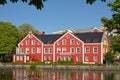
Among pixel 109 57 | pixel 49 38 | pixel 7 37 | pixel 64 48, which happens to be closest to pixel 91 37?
pixel 109 57

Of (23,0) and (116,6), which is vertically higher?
(116,6)

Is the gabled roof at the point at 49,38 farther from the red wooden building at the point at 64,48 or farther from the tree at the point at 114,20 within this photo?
the tree at the point at 114,20

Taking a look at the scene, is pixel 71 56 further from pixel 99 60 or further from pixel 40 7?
pixel 40 7

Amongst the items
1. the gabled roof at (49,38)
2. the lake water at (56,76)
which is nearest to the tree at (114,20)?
the lake water at (56,76)

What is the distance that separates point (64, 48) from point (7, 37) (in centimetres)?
1792

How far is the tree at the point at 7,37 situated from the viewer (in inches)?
3893

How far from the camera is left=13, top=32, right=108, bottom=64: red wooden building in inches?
3600

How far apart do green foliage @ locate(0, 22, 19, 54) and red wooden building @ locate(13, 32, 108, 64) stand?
228cm

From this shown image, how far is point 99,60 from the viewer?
89.9 metres

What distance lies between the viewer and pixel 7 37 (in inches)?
3964

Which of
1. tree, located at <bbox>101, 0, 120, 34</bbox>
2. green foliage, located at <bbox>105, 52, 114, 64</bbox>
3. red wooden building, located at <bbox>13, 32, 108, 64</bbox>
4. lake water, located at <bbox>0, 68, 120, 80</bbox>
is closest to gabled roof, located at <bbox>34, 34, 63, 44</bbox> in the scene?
red wooden building, located at <bbox>13, 32, 108, 64</bbox>

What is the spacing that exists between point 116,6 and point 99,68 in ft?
180

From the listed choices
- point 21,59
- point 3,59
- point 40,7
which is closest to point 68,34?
point 21,59

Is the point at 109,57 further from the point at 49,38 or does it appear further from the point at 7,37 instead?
the point at 7,37
